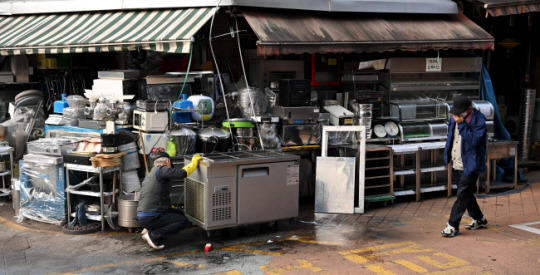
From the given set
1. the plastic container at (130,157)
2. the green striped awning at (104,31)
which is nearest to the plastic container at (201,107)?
the green striped awning at (104,31)

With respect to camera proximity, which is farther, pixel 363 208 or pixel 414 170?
pixel 414 170

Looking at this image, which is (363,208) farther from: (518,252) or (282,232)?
(518,252)

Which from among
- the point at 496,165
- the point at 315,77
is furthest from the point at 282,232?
the point at 496,165

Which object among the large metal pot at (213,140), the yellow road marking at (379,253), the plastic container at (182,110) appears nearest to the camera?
the yellow road marking at (379,253)

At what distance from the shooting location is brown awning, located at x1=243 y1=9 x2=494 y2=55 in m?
10.0

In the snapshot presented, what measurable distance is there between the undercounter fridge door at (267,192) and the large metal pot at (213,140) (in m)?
1.44

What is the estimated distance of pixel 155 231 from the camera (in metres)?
7.91

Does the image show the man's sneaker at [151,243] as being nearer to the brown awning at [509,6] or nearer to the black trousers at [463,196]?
the black trousers at [463,196]

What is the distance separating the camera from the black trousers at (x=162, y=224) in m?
7.88

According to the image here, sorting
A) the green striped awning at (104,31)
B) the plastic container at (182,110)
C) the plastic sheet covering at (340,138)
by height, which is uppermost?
the green striped awning at (104,31)

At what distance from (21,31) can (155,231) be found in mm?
5956

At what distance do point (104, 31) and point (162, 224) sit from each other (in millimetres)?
4419

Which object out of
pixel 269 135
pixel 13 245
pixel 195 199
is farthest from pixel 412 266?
pixel 13 245

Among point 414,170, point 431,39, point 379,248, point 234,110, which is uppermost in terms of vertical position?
point 431,39
